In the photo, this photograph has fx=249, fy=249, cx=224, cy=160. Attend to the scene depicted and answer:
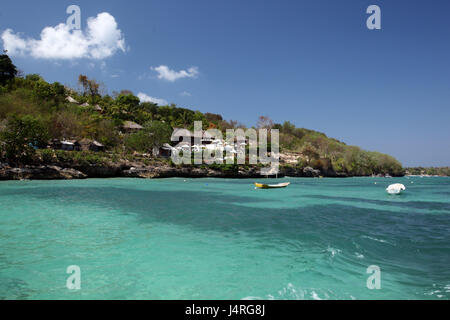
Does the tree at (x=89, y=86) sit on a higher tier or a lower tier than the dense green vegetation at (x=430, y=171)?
higher

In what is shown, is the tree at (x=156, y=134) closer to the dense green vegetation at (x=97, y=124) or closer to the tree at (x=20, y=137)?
the dense green vegetation at (x=97, y=124)

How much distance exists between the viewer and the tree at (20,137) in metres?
29.1

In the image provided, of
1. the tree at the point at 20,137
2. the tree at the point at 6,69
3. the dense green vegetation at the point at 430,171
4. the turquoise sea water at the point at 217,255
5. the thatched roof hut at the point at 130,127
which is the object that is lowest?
the dense green vegetation at the point at 430,171

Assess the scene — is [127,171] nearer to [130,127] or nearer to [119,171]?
[119,171]

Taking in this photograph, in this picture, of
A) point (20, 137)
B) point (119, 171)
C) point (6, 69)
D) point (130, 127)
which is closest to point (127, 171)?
point (119, 171)

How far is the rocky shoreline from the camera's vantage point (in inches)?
1191

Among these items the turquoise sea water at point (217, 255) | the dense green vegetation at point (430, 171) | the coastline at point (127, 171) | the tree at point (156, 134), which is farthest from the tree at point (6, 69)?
the dense green vegetation at point (430, 171)

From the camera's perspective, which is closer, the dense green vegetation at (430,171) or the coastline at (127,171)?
the coastline at (127,171)

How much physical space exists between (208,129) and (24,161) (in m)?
51.9

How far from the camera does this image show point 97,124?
50781mm

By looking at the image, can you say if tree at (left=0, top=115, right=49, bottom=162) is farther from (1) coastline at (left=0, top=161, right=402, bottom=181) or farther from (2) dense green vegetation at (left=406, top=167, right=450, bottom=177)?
(2) dense green vegetation at (left=406, top=167, right=450, bottom=177)

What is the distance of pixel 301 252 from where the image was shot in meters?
7.54

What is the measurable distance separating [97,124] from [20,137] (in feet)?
71.7
